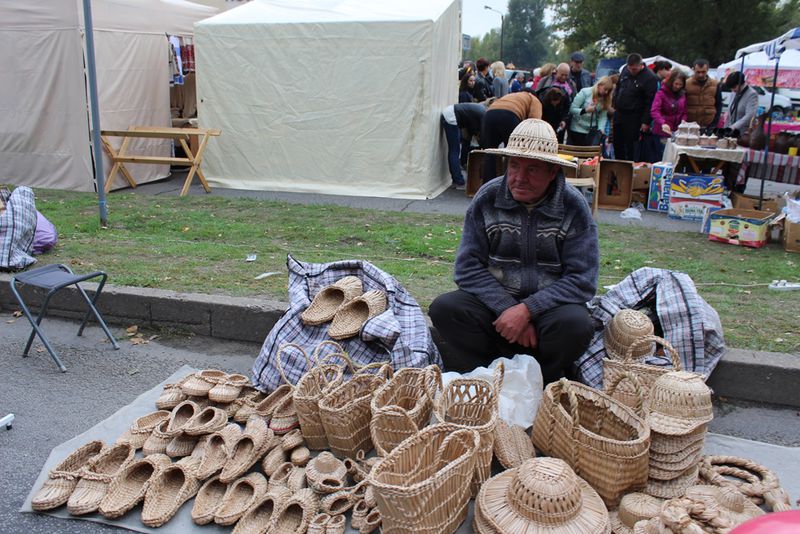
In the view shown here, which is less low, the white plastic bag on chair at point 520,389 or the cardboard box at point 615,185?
the cardboard box at point 615,185

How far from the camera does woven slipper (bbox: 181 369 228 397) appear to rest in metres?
3.49

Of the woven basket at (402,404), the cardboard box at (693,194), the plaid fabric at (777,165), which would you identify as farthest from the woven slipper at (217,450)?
the plaid fabric at (777,165)

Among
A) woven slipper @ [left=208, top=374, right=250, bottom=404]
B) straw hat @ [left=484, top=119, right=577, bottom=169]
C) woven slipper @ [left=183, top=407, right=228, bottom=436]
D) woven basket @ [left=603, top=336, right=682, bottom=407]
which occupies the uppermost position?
straw hat @ [left=484, top=119, right=577, bottom=169]

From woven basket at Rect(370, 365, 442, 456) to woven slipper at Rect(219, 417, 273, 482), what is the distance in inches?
22.6

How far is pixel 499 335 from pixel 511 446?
0.78m

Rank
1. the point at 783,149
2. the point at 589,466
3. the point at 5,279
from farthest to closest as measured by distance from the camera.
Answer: the point at 783,149 → the point at 5,279 → the point at 589,466

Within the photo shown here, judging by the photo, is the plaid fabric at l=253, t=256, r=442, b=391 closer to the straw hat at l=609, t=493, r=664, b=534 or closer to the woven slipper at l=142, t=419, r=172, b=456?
the woven slipper at l=142, t=419, r=172, b=456

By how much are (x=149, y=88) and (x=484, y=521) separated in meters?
9.51

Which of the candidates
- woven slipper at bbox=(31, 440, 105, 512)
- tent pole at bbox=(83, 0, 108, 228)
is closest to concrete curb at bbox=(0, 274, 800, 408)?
woven slipper at bbox=(31, 440, 105, 512)

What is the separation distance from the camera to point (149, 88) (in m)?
10.2

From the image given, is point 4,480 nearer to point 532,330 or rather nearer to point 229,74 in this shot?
point 532,330

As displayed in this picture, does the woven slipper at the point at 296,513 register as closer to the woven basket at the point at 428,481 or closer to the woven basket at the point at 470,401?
the woven basket at the point at 428,481

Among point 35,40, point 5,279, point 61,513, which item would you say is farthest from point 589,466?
point 35,40

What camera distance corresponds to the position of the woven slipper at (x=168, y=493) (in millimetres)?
2658
